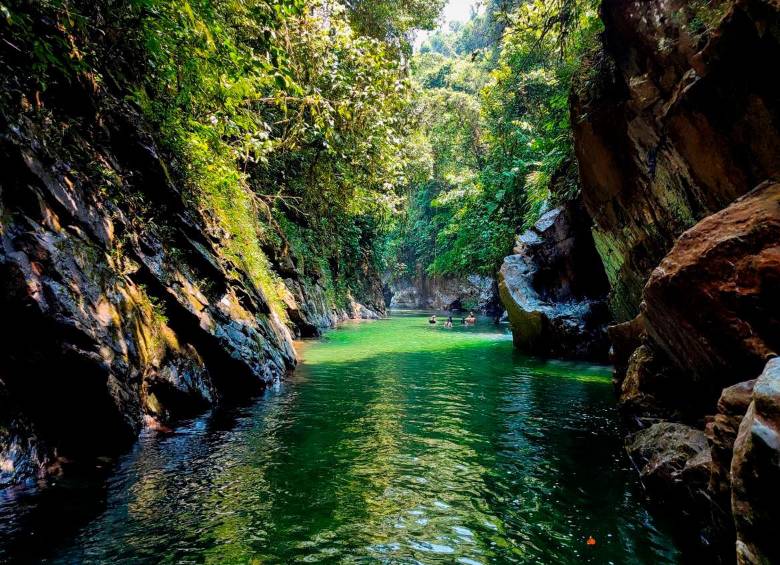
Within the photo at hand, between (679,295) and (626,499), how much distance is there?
2300mm

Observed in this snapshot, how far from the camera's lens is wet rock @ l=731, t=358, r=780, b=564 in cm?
257

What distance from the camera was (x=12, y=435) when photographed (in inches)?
191

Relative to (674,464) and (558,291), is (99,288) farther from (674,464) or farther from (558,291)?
(558,291)

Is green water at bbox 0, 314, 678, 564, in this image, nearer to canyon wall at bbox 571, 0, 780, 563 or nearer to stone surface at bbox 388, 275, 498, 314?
canyon wall at bbox 571, 0, 780, 563

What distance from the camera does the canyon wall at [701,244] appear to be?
11.5 feet

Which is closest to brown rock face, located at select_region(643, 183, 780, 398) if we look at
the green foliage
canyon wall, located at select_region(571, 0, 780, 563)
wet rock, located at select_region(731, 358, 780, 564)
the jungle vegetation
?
canyon wall, located at select_region(571, 0, 780, 563)

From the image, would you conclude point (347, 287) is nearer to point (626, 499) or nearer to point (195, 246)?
point (195, 246)

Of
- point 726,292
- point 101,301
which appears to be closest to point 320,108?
point 101,301

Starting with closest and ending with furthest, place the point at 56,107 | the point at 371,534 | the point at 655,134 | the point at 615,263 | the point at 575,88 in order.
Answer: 1. the point at 371,534
2. the point at 56,107
3. the point at 655,134
4. the point at 575,88
5. the point at 615,263

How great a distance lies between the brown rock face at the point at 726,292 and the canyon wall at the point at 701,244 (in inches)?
0.5

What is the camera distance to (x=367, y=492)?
5.21 m

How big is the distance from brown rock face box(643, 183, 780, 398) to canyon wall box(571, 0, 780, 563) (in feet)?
0.04

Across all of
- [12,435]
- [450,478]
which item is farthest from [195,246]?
[450,478]

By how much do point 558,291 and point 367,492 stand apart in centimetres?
1382
